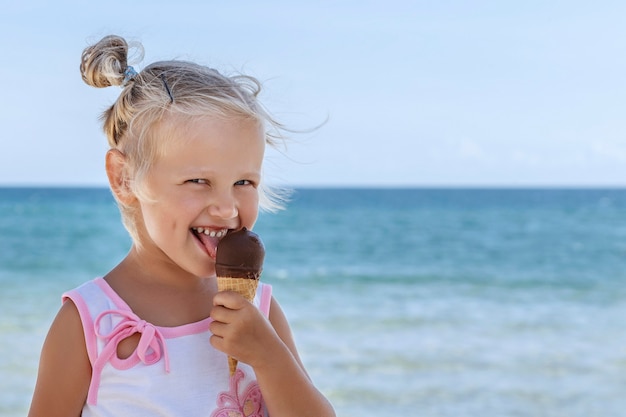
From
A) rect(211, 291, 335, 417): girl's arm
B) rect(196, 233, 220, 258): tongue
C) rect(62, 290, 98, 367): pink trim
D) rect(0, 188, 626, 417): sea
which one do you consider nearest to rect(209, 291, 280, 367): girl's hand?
rect(211, 291, 335, 417): girl's arm

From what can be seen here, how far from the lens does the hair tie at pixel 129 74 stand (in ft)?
6.60

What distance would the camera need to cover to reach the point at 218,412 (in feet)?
6.29

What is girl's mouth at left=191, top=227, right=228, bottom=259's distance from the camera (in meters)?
1.89

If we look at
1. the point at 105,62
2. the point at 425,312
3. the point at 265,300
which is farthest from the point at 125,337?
the point at 425,312

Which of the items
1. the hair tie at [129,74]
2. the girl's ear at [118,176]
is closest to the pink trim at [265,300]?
the girl's ear at [118,176]

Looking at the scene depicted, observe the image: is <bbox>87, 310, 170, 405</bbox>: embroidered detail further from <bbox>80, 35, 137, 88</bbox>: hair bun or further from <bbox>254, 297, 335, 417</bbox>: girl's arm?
<bbox>80, 35, 137, 88</bbox>: hair bun

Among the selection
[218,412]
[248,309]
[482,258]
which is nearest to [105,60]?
[248,309]

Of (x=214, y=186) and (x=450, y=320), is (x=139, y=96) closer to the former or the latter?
(x=214, y=186)

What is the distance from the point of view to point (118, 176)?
6.54 feet

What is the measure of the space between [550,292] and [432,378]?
5.75m

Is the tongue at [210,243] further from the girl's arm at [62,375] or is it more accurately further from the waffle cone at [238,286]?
the girl's arm at [62,375]

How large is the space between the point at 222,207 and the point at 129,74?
408 millimetres

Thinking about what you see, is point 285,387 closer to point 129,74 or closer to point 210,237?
point 210,237

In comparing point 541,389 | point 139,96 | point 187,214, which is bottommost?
point 187,214
